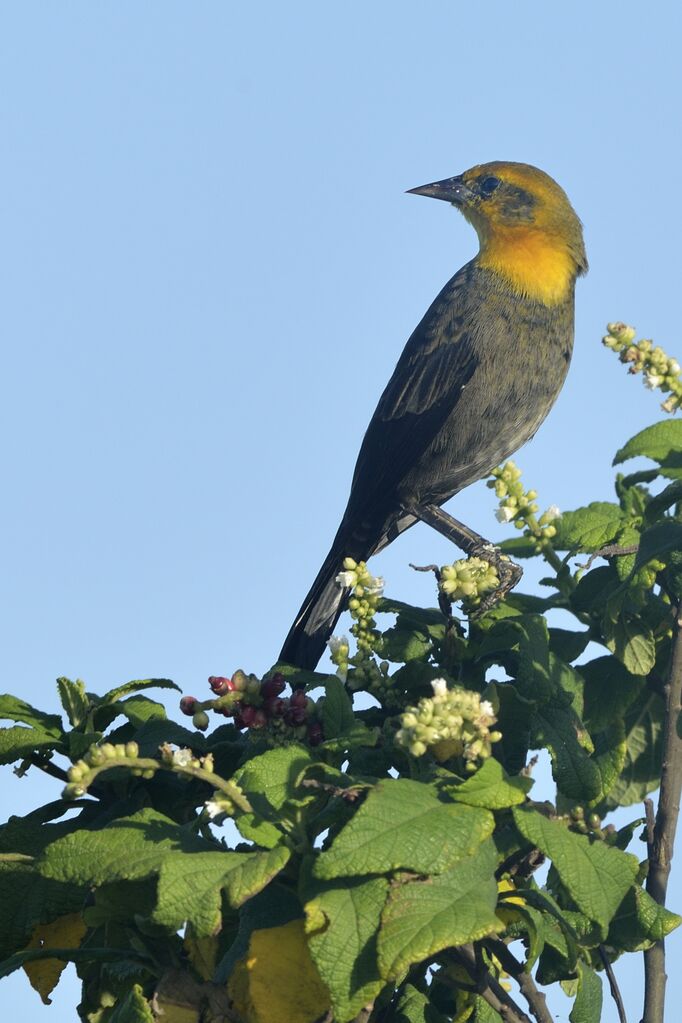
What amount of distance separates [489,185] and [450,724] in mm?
5663

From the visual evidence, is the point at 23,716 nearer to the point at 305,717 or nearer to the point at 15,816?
the point at 15,816

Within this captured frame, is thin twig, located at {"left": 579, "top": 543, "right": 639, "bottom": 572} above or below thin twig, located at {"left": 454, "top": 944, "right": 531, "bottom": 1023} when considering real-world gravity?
above

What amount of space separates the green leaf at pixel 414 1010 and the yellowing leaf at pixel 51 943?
65 centimetres

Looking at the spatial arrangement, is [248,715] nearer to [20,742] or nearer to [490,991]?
[20,742]

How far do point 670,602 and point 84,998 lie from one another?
1.51 m

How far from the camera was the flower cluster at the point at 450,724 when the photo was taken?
2.05m

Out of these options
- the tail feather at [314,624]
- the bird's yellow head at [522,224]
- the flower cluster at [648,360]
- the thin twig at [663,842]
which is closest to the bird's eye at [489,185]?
the bird's yellow head at [522,224]

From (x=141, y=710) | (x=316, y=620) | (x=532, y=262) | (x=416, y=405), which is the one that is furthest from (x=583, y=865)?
(x=532, y=262)

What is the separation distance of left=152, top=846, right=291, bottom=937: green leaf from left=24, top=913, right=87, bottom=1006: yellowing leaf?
586mm

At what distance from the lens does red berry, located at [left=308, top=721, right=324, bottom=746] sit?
2.44 metres

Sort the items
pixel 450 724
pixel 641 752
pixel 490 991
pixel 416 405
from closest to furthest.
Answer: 1. pixel 450 724
2. pixel 490 991
3. pixel 641 752
4. pixel 416 405

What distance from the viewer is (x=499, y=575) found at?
360 centimetres

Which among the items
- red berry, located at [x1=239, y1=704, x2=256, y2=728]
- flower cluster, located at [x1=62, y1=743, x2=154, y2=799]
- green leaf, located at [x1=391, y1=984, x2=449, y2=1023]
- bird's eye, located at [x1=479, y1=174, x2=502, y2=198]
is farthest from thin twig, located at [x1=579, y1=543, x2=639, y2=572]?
bird's eye, located at [x1=479, y1=174, x2=502, y2=198]

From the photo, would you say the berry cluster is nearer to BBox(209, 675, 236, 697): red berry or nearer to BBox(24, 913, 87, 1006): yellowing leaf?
BBox(209, 675, 236, 697): red berry
